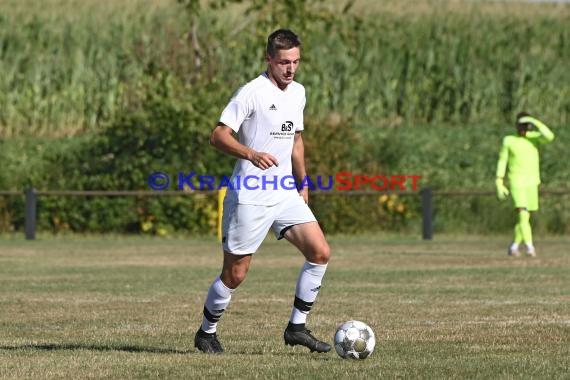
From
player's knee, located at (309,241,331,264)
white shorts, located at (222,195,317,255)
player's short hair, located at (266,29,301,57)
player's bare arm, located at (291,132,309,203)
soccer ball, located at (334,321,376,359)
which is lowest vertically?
soccer ball, located at (334,321,376,359)

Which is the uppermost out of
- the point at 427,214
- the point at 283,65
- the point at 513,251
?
the point at 283,65

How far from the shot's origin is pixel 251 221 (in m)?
10.8

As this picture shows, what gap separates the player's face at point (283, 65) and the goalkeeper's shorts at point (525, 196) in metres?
14.2

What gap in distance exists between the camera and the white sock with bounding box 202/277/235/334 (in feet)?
36.0

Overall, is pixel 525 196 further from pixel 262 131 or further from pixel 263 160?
pixel 263 160

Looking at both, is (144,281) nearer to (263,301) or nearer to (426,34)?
(263,301)

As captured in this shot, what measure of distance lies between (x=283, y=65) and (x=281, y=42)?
0.19 meters

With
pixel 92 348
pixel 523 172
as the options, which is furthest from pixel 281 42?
pixel 523 172

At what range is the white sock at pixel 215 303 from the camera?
10969mm

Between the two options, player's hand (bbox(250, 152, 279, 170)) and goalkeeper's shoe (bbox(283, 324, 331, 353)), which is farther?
goalkeeper's shoe (bbox(283, 324, 331, 353))

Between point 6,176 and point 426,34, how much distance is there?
20.4m

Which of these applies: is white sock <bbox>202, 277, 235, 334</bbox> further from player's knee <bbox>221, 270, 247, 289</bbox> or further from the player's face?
the player's face

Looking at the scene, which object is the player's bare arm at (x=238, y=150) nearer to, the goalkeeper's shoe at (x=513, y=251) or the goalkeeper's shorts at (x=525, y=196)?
the goalkeeper's shorts at (x=525, y=196)

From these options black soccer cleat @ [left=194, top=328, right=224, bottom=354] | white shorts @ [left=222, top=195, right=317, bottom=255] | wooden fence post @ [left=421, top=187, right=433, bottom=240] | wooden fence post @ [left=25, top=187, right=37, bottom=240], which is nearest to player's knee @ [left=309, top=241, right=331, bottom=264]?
white shorts @ [left=222, top=195, right=317, bottom=255]
